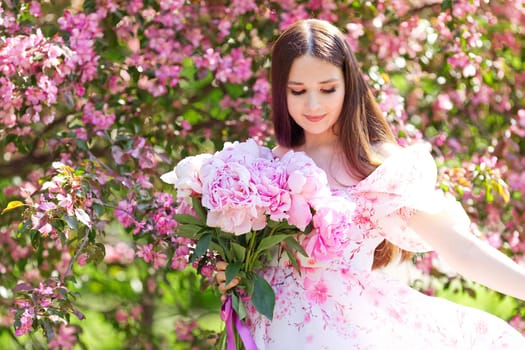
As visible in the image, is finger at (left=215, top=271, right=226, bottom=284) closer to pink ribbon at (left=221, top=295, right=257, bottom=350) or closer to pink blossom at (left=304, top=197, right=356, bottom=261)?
pink ribbon at (left=221, top=295, right=257, bottom=350)

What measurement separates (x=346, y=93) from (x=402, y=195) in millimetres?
282

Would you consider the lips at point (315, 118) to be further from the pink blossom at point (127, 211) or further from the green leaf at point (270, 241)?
the pink blossom at point (127, 211)

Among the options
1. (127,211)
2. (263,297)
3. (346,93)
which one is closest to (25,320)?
(127,211)

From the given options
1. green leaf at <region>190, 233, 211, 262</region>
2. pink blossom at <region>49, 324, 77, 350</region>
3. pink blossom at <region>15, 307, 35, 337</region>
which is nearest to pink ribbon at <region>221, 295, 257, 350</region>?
green leaf at <region>190, 233, 211, 262</region>

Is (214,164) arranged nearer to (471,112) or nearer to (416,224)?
(416,224)

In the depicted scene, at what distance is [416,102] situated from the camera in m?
3.59

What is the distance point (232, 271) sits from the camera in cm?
191

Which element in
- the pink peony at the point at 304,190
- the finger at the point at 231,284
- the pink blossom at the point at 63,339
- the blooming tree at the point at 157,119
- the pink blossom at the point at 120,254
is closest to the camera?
the pink peony at the point at 304,190

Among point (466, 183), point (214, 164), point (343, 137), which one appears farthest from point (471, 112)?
point (214, 164)

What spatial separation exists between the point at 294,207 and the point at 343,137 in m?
0.32

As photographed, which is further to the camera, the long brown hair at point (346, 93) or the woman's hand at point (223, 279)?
the long brown hair at point (346, 93)

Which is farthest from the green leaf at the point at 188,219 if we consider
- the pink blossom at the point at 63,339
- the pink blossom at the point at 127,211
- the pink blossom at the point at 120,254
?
the pink blossom at the point at 120,254

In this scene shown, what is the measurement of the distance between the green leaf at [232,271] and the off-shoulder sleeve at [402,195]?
0.30m

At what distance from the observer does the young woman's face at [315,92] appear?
2.06 meters
